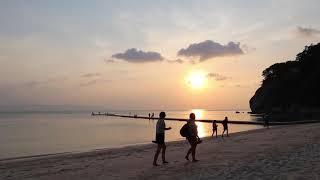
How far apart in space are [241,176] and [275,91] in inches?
5153

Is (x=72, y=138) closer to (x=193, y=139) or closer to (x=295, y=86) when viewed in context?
(x=193, y=139)

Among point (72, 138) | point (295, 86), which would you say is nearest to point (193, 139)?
point (72, 138)

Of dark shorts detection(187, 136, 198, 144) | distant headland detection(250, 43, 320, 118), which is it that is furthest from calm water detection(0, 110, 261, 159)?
distant headland detection(250, 43, 320, 118)

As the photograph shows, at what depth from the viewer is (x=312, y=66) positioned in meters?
117

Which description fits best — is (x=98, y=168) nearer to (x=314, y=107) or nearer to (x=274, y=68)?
(x=314, y=107)

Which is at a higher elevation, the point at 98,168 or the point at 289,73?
the point at 289,73

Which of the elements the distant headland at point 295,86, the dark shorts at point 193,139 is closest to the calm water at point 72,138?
the dark shorts at point 193,139

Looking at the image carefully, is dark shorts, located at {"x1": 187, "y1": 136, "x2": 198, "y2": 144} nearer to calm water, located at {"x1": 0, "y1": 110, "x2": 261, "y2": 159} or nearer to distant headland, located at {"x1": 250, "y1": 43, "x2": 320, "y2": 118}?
calm water, located at {"x1": 0, "y1": 110, "x2": 261, "y2": 159}

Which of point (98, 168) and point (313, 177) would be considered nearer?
point (313, 177)

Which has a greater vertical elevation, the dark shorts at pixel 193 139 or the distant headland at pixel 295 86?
the distant headland at pixel 295 86

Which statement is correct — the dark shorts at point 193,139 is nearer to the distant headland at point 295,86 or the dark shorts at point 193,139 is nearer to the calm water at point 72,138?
the calm water at point 72,138

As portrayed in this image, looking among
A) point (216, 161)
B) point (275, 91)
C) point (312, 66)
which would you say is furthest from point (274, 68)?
point (216, 161)

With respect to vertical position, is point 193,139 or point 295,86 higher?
point 295,86

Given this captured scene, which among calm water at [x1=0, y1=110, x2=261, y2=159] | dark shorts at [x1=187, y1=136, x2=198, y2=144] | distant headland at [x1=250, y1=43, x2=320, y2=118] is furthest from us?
distant headland at [x1=250, y1=43, x2=320, y2=118]
